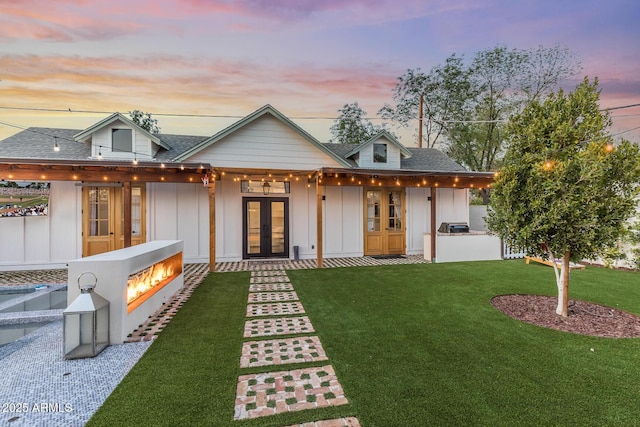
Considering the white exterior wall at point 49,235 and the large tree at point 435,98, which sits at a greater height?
the large tree at point 435,98

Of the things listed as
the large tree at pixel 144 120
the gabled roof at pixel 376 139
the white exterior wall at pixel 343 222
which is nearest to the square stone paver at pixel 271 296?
the white exterior wall at pixel 343 222

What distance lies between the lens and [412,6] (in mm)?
9961

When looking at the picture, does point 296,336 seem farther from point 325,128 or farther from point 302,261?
point 325,128

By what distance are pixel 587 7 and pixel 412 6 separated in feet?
22.2

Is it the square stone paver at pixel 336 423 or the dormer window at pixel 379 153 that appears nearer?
the square stone paver at pixel 336 423

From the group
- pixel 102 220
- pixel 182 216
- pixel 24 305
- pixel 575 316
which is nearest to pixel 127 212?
pixel 182 216

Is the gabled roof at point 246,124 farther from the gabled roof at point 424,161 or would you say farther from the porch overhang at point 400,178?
the gabled roof at point 424,161

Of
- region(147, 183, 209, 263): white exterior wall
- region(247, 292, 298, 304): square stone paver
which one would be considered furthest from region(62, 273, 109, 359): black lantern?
region(147, 183, 209, 263): white exterior wall

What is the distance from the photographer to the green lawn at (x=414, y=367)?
7.16 ft

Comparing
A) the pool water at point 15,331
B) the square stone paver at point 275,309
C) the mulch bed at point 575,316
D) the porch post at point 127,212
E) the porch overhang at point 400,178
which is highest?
the porch overhang at point 400,178

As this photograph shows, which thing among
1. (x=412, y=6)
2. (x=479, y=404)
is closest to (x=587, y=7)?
(x=412, y=6)

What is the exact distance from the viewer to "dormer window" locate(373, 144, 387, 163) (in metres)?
10.9

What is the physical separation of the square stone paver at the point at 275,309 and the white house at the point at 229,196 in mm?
3323

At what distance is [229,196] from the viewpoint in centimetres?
926
